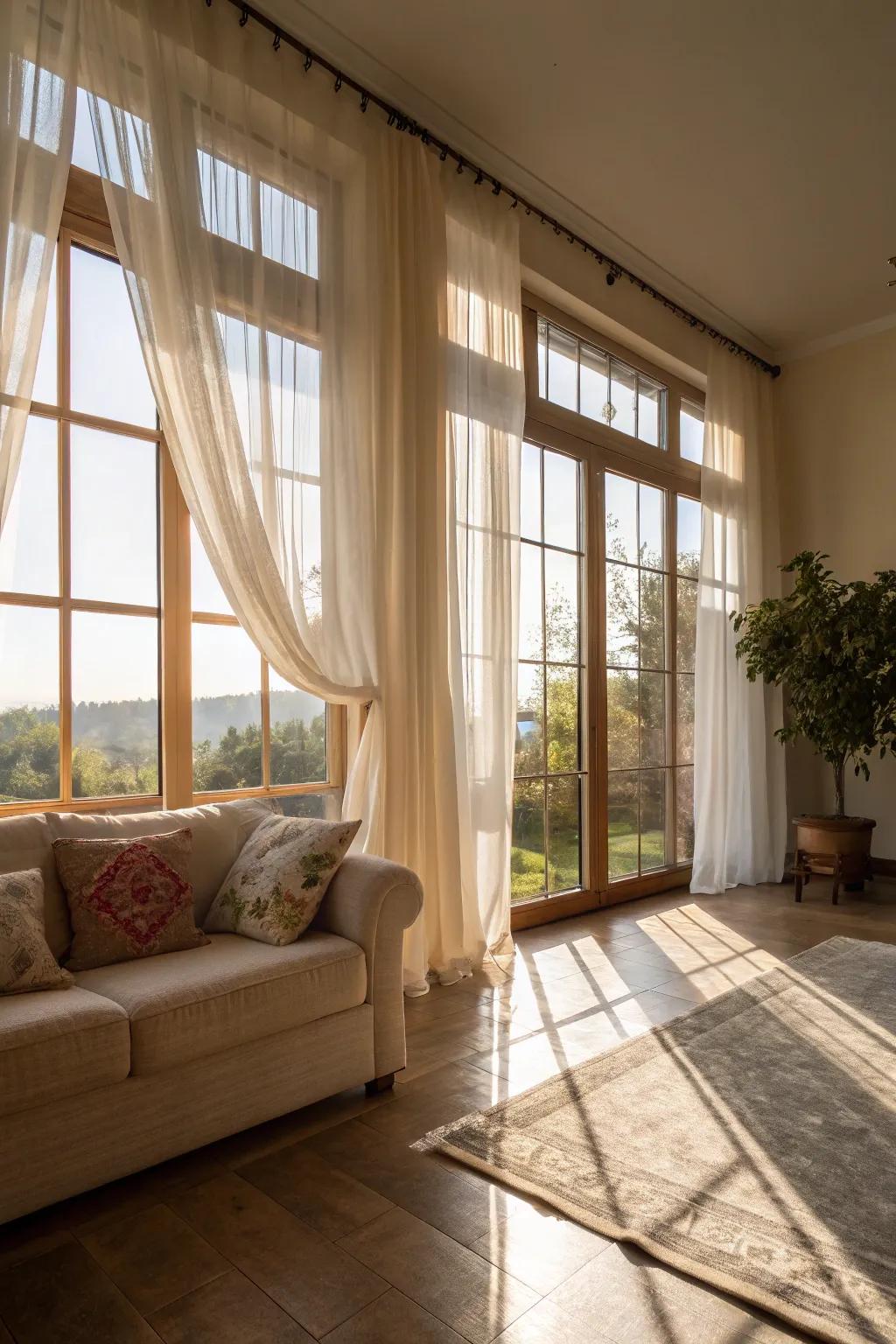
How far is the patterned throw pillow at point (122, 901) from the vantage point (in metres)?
2.47

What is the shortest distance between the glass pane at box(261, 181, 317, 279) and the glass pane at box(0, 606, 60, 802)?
1534mm

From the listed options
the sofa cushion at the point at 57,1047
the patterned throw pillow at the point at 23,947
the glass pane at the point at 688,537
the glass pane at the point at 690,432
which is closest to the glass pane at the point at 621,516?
the glass pane at the point at 688,537

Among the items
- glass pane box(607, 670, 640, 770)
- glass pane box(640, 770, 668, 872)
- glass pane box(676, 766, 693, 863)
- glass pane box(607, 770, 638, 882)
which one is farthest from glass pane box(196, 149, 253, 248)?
glass pane box(676, 766, 693, 863)

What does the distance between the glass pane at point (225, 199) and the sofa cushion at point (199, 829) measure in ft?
6.39

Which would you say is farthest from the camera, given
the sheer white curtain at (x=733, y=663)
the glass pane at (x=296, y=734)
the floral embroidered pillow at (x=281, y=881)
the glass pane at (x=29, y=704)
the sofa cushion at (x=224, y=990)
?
the sheer white curtain at (x=733, y=663)

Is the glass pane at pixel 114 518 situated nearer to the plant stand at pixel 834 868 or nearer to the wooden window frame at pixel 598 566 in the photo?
the wooden window frame at pixel 598 566

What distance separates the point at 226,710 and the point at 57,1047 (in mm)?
1632

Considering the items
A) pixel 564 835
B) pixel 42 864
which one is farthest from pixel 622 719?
pixel 42 864

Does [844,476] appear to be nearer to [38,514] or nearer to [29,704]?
[38,514]

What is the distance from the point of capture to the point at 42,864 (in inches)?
100

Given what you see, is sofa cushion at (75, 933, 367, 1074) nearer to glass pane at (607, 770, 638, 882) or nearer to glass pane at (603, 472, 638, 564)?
glass pane at (607, 770, 638, 882)

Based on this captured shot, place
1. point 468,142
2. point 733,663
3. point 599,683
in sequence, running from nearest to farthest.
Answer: point 468,142 → point 599,683 → point 733,663

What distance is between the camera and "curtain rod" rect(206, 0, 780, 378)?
11.1 feet

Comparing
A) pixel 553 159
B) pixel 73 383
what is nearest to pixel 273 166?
pixel 73 383
